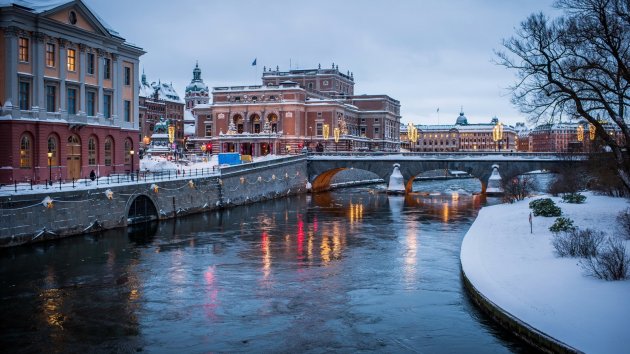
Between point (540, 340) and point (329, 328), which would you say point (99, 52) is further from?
point (540, 340)

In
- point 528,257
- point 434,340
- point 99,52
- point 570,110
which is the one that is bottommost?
point 434,340

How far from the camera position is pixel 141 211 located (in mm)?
49656

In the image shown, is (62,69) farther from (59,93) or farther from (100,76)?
(100,76)

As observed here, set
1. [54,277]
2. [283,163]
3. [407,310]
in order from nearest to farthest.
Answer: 1. [407,310]
2. [54,277]
3. [283,163]

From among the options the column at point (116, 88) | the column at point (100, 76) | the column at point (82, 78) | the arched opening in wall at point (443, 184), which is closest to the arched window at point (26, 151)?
the column at point (82, 78)

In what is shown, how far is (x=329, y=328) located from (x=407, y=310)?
3803 mm

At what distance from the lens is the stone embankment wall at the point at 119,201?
3725cm

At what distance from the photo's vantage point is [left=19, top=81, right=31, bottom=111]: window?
47.8 m

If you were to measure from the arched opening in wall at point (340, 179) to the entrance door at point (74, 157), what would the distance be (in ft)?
123

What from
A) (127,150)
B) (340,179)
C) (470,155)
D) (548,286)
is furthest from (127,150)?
(548,286)

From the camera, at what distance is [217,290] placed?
28.0 metres

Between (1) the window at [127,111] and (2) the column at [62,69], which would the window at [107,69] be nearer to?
(1) the window at [127,111]

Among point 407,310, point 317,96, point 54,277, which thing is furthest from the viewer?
point 317,96

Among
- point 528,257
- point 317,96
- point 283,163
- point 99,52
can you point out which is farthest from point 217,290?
point 317,96
